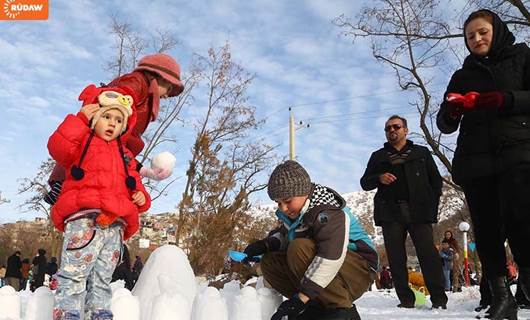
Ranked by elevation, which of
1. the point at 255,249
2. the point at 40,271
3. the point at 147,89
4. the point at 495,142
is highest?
the point at 147,89

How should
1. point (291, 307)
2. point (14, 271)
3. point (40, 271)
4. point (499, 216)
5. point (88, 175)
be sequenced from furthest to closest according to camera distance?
point (14, 271), point (40, 271), point (499, 216), point (88, 175), point (291, 307)

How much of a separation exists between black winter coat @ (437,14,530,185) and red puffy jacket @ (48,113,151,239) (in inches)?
76.6

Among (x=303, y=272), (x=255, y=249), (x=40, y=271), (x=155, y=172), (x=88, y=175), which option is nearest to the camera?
(x=303, y=272)

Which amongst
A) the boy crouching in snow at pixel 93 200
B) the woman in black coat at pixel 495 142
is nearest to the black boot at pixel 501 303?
the woman in black coat at pixel 495 142

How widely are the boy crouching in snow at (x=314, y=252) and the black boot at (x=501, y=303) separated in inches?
33.3

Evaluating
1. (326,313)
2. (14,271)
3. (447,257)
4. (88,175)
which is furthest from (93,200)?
(14,271)

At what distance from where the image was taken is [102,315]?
2.29 m

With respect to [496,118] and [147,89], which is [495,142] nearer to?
[496,118]

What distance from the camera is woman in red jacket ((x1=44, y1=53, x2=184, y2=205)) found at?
2.99 meters

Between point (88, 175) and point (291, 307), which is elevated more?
point (88, 175)

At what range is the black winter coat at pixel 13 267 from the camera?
1357 cm

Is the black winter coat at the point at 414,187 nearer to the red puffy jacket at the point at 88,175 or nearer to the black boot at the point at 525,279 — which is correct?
the black boot at the point at 525,279

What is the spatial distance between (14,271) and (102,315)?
13081 millimetres

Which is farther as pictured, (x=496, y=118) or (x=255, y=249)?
(x=496, y=118)
